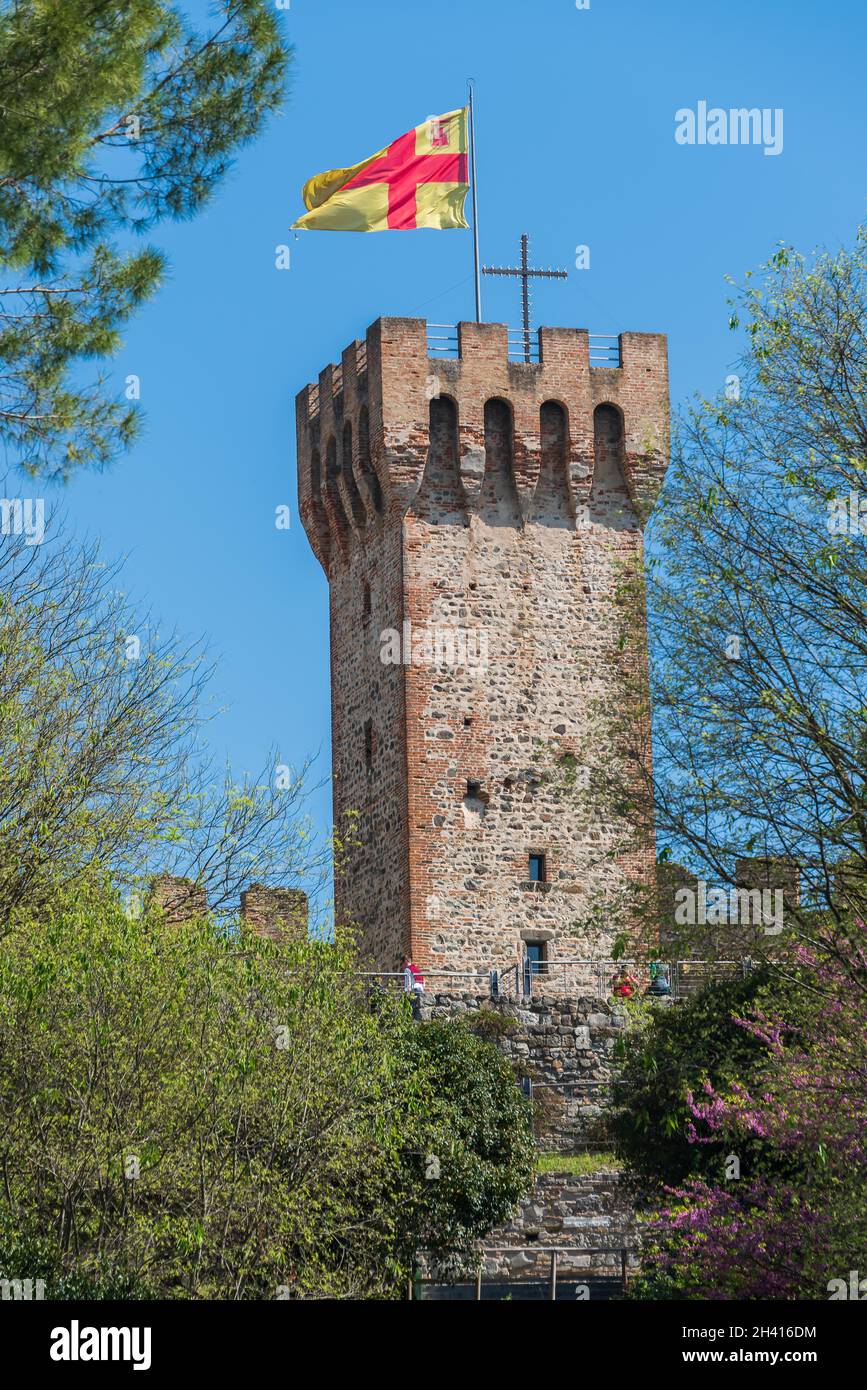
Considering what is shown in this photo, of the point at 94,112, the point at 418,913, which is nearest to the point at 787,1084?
the point at 94,112

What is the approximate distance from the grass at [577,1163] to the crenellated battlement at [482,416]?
11.9 meters

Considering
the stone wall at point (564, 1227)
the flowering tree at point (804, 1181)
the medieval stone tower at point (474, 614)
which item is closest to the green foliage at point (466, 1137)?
the stone wall at point (564, 1227)

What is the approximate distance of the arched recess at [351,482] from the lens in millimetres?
39938

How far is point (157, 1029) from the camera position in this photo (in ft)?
70.4

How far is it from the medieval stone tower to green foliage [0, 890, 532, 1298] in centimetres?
1283

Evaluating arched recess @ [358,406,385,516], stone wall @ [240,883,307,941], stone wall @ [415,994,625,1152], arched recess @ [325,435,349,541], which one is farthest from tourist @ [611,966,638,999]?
arched recess @ [325,435,349,541]

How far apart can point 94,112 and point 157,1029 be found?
8.55 m

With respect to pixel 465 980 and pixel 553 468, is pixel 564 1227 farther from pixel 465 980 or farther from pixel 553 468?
pixel 553 468

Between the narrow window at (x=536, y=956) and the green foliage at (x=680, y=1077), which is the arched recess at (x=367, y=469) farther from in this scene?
the green foliage at (x=680, y=1077)

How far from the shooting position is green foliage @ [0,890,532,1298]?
20859 mm

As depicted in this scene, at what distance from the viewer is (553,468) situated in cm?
3981

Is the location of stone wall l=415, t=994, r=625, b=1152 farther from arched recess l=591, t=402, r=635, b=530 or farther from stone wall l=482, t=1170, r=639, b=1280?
arched recess l=591, t=402, r=635, b=530
